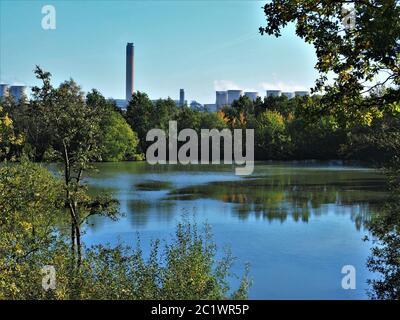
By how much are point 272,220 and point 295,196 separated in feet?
29.9

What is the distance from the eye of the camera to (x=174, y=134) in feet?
242

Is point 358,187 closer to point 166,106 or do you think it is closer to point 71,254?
point 71,254

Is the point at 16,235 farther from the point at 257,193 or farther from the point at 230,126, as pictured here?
the point at 230,126

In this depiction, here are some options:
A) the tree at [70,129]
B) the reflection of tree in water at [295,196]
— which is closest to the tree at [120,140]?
the reflection of tree in water at [295,196]

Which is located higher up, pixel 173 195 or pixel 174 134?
pixel 174 134

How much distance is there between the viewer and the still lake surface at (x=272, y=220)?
15930mm

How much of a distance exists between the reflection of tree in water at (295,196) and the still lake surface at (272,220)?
0.18 feet

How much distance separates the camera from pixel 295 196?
33906 mm

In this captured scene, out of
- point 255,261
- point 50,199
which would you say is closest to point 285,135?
point 255,261

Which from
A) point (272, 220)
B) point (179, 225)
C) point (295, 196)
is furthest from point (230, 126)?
point (179, 225)

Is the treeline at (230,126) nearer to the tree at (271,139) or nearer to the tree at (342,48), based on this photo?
the tree at (271,139)
